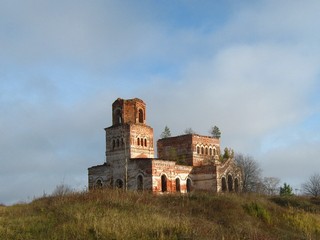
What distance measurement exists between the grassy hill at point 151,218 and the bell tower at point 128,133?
64.1ft

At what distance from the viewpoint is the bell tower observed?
39594mm

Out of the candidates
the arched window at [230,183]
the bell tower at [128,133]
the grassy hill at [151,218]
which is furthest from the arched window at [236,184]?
the grassy hill at [151,218]

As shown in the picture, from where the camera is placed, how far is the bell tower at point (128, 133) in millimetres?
39594

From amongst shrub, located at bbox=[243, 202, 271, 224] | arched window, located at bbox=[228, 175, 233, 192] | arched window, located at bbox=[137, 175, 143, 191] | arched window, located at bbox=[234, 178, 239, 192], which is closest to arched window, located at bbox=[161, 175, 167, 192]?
arched window, located at bbox=[137, 175, 143, 191]

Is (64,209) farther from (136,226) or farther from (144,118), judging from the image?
(144,118)

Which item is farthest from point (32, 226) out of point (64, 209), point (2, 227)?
point (64, 209)

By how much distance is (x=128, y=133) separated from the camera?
39.5m

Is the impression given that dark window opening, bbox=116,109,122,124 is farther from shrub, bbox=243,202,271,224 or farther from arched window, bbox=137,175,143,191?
shrub, bbox=243,202,271,224

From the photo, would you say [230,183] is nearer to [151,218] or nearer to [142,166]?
[142,166]

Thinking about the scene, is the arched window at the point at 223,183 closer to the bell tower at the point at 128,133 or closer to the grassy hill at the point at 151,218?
the bell tower at the point at 128,133

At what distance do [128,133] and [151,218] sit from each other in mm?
26393

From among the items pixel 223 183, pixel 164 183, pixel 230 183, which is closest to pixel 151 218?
pixel 164 183

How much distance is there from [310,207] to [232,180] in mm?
19388

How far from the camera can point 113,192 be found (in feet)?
58.7
